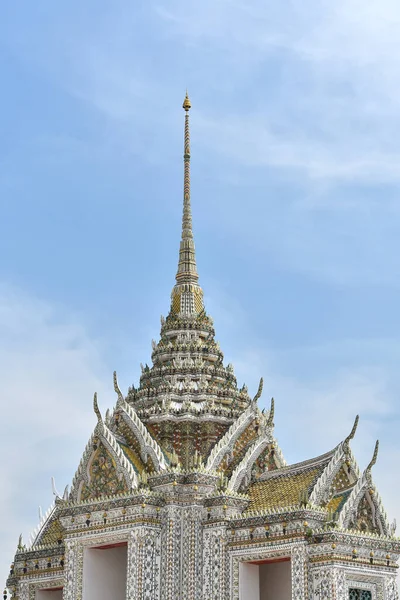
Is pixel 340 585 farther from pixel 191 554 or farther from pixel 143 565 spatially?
pixel 143 565

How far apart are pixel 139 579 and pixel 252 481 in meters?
4.24

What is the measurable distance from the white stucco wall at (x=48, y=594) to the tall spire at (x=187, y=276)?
8870 mm

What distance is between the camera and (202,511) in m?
29.5

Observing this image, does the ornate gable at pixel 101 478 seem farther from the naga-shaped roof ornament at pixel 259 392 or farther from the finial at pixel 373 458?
the finial at pixel 373 458

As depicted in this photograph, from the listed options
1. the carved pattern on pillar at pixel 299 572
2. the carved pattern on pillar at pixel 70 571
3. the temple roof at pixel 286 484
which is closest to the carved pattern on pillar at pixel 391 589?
the carved pattern on pillar at pixel 299 572

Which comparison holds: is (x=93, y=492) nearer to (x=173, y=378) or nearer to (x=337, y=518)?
(x=173, y=378)

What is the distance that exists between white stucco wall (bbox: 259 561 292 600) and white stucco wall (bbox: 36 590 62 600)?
6.43 m

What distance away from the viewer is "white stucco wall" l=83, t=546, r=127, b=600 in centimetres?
3022

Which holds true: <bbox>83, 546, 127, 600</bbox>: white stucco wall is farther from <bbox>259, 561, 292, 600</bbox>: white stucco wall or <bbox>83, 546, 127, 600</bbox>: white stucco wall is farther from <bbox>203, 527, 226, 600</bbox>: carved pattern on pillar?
<bbox>259, 561, 292, 600</bbox>: white stucco wall

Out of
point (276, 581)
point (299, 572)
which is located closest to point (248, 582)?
point (276, 581)

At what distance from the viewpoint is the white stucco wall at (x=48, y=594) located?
33156 mm

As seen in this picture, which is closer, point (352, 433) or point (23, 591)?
point (352, 433)

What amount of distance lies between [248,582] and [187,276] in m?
10.1

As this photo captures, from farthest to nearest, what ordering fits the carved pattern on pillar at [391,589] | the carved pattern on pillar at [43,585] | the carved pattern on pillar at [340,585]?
the carved pattern on pillar at [43,585] → the carved pattern on pillar at [391,589] → the carved pattern on pillar at [340,585]
